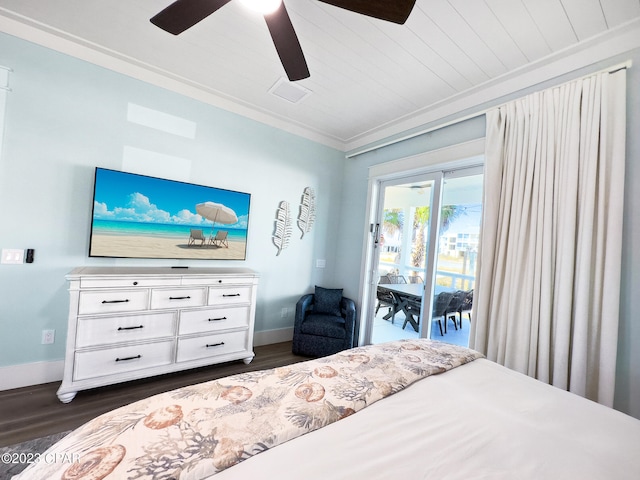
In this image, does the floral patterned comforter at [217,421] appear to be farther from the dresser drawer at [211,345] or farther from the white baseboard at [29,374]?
the white baseboard at [29,374]

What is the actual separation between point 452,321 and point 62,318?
3.50 metres

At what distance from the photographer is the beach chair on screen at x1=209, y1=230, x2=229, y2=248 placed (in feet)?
9.22

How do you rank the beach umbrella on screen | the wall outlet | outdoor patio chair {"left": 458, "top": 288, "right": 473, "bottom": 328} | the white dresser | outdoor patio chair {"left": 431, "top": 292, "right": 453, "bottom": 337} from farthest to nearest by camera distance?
the beach umbrella on screen < outdoor patio chair {"left": 431, "top": 292, "right": 453, "bottom": 337} < outdoor patio chair {"left": 458, "top": 288, "right": 473, "bottom": 328} < the wall outlet < the white dresser

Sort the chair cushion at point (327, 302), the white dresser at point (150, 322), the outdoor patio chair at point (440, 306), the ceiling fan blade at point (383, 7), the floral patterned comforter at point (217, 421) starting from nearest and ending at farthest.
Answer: the floral patterned comforter at point (217, 421), the ceiling fan blade at point (383, 7), the white dresser at point (150, 322), the outdoor patio chair at point (440, 306), the chair cushion at point (327, 302)

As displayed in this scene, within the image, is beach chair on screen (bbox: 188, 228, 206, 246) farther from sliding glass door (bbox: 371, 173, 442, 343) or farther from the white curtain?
the white curtain

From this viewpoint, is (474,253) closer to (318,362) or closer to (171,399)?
(318,362)

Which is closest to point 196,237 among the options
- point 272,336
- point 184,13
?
point 272,336

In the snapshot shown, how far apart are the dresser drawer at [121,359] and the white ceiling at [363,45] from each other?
2383 mm

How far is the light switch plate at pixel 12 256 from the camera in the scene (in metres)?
1.98

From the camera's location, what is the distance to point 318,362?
1268 millimetres

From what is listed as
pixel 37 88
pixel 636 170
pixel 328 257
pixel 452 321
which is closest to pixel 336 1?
pixel 636 170

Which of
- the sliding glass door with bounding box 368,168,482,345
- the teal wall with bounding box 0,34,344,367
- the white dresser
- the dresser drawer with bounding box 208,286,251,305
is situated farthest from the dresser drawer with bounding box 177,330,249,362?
the sliding glass door with bounding box 368,168,482,345

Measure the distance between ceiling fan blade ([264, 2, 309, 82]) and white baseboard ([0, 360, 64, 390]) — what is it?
295 centimetres

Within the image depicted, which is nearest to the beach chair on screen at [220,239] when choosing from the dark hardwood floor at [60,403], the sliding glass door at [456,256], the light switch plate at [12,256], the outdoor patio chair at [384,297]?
the dark hardwood floor at [60,403]
